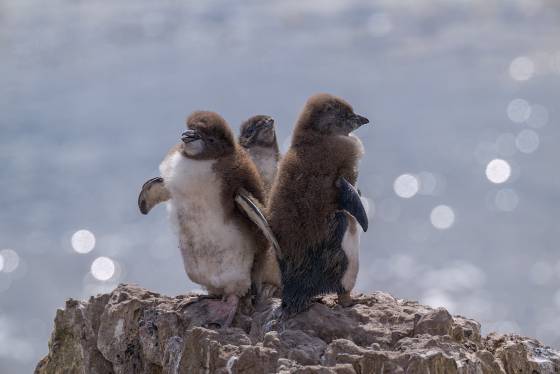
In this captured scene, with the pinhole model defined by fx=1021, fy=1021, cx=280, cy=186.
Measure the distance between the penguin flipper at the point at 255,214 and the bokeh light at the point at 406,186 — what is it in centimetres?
3018

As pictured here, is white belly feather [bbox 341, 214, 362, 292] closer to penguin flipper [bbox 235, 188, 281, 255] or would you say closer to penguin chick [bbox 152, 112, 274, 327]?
penguin flipper [bbox 235, 188, 281, 255]

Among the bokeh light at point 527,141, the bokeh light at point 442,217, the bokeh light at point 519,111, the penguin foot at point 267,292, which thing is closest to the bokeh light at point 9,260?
the bokeh light at point 442,217

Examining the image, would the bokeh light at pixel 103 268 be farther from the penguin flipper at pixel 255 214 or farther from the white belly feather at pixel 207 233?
the penguin flipper at pixel 255 214

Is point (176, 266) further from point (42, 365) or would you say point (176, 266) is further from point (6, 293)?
point (42, 365)

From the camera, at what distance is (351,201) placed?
19.5 ft

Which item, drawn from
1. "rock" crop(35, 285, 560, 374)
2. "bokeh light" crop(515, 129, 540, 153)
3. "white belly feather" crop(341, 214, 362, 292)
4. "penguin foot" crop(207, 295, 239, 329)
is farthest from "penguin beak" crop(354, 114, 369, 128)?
"bokeh light" crop(515, 129, 540, 153)

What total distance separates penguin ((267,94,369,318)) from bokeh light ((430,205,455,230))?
27.3 meters

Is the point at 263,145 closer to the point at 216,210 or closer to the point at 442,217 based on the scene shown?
the point at 216,210

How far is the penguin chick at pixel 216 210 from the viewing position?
6.24 meters

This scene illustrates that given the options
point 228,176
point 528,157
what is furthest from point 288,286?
point 528,157

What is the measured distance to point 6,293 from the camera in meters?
25.5

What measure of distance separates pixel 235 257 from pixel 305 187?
633mm

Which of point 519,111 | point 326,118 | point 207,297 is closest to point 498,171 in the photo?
point 519,111

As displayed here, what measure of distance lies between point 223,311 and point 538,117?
129 feet
